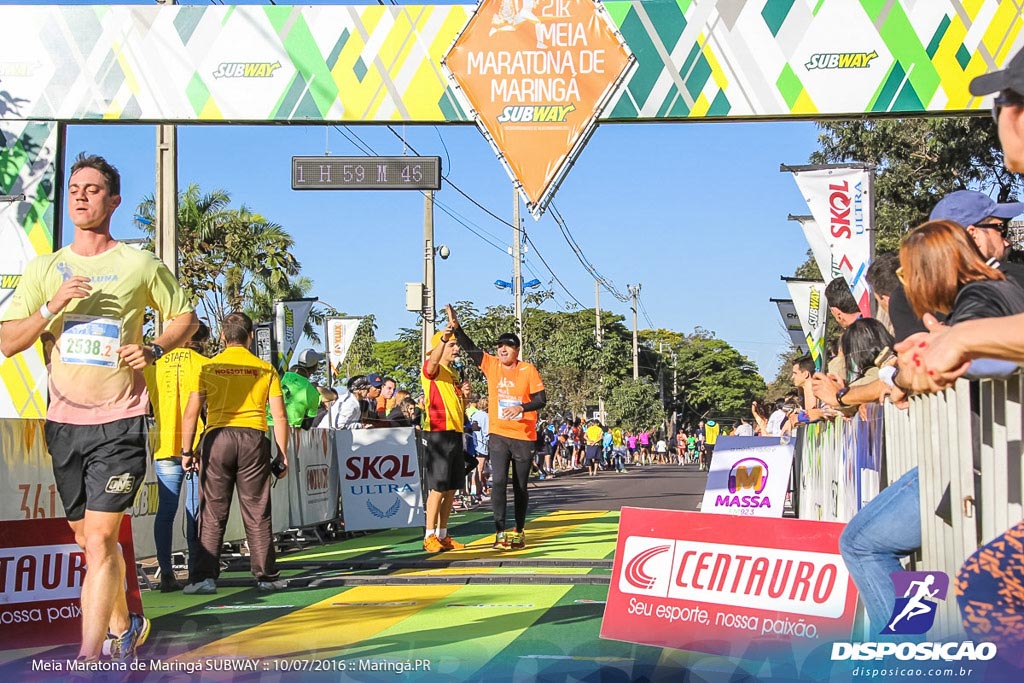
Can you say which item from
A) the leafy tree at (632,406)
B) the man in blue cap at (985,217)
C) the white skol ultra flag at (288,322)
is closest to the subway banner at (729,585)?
the man in blue cap at (985,217)

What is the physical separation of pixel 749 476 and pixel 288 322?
4.80 m

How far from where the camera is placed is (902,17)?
30.3 ft

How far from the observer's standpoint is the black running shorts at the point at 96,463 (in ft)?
17.0

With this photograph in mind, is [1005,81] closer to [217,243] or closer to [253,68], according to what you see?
[253,68]

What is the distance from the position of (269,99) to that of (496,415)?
3.51m

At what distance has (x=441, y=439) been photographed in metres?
11.4

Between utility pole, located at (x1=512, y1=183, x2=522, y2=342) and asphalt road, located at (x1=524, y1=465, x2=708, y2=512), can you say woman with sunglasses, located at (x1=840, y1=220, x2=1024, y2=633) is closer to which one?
asphalt road, located at (x1=524, y1=465, x2=708, y2=512)

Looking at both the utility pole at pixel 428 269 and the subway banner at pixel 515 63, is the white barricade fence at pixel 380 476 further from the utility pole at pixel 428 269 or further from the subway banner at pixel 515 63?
the utility pole at pixel 428 269

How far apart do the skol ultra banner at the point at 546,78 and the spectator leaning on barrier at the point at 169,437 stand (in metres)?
2.78

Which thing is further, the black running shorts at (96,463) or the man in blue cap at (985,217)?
the black running shorts at (96,463)

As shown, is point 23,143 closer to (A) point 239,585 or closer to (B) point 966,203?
(A) point 239,585

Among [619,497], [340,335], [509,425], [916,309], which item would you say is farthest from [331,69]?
[619,497]

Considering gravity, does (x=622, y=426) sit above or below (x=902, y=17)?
below

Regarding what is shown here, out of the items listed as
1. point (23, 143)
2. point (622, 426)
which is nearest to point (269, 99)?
point (23, 143)
